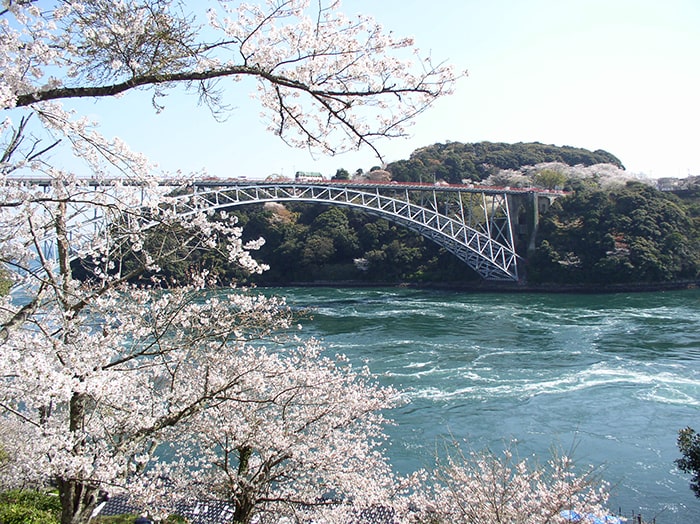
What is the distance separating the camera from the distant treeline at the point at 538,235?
29000mm

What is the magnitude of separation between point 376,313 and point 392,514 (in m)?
17.7

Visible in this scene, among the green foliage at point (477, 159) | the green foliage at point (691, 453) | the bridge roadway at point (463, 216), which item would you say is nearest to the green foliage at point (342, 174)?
the green foliage at point (477, 159)

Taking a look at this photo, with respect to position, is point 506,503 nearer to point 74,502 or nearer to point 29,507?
point 74,502

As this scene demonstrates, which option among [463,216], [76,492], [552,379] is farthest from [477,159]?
[76,492]

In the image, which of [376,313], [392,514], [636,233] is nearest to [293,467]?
[392,514]

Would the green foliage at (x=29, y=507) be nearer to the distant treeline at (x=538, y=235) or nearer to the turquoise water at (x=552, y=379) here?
the turquoise water at (x=552, y=379)

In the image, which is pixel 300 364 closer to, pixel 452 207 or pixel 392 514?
pixel 392 514

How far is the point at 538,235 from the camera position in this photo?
111 ft

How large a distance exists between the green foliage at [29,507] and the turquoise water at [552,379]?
125 inches

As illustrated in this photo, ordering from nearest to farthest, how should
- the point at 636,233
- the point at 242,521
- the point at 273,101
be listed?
the point at 273,101 → the point at 242,521 → the point at 636,233

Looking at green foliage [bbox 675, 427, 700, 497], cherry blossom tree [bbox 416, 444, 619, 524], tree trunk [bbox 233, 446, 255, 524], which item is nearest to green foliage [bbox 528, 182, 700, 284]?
green foliage [bbox 675, 427, 700, 497]

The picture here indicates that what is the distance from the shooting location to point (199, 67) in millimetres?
2645

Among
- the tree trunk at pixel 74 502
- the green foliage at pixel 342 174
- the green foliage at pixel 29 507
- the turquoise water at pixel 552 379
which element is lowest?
the turquoise water at pixel 552 379

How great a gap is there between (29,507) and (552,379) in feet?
35.8
